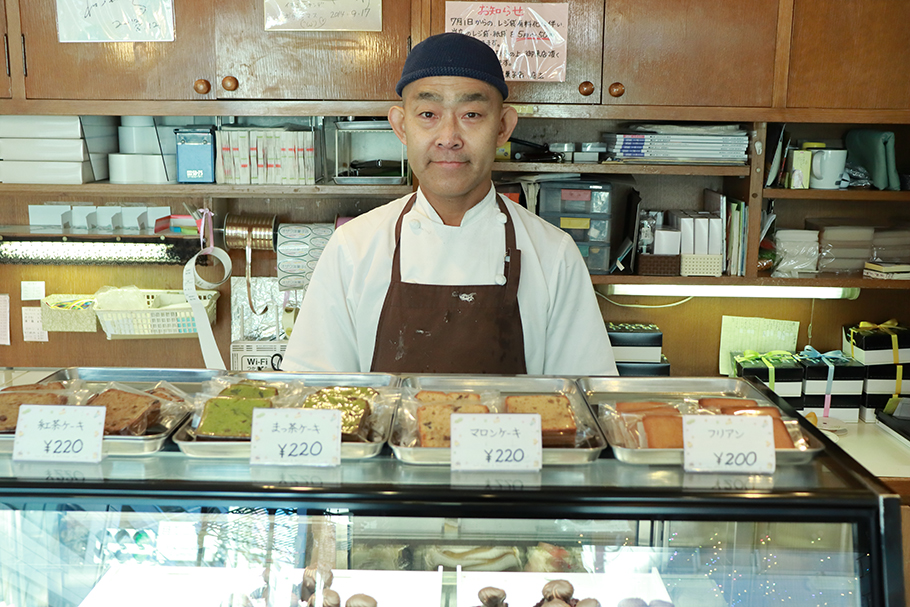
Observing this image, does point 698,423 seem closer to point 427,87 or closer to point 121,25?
point 427,87

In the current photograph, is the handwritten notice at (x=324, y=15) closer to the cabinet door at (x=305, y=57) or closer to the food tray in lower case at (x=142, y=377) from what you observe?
the cabinet door at (x=305, y=57)

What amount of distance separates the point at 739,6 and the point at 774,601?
226cm

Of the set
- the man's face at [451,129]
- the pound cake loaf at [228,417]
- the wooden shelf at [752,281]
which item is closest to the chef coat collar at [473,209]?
the man's face at [451,129]

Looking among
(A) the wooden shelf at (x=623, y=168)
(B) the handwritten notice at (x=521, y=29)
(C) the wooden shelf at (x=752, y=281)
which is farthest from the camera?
A: (C) the wooden shelf at (x=752, y=281)

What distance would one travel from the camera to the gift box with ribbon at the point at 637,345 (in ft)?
10.5

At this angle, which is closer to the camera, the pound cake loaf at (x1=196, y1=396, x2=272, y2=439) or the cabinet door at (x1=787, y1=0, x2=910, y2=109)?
the pound cake loaf at (x1=196, y1=396, x2=272, y2=439)

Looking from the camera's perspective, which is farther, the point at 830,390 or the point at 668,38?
the point at 830,390

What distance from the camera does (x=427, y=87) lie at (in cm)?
199

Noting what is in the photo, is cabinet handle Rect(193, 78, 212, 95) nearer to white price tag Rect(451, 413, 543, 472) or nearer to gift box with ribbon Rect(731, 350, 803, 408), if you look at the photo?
white price tag Rect(451, 413, 543, 472)

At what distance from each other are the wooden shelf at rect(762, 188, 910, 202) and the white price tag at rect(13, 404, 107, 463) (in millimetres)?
A: 2608

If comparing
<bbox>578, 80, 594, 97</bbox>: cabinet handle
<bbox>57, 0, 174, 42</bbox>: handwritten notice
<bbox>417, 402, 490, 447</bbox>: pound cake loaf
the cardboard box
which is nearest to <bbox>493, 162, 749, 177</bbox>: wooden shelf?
<bbox>578, 80, 594, 97</bbox>: cabinet handle

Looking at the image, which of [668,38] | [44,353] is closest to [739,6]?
[668,38]

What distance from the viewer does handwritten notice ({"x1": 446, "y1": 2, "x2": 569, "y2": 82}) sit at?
2814 mm

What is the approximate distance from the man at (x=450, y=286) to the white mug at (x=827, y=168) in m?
1.32
